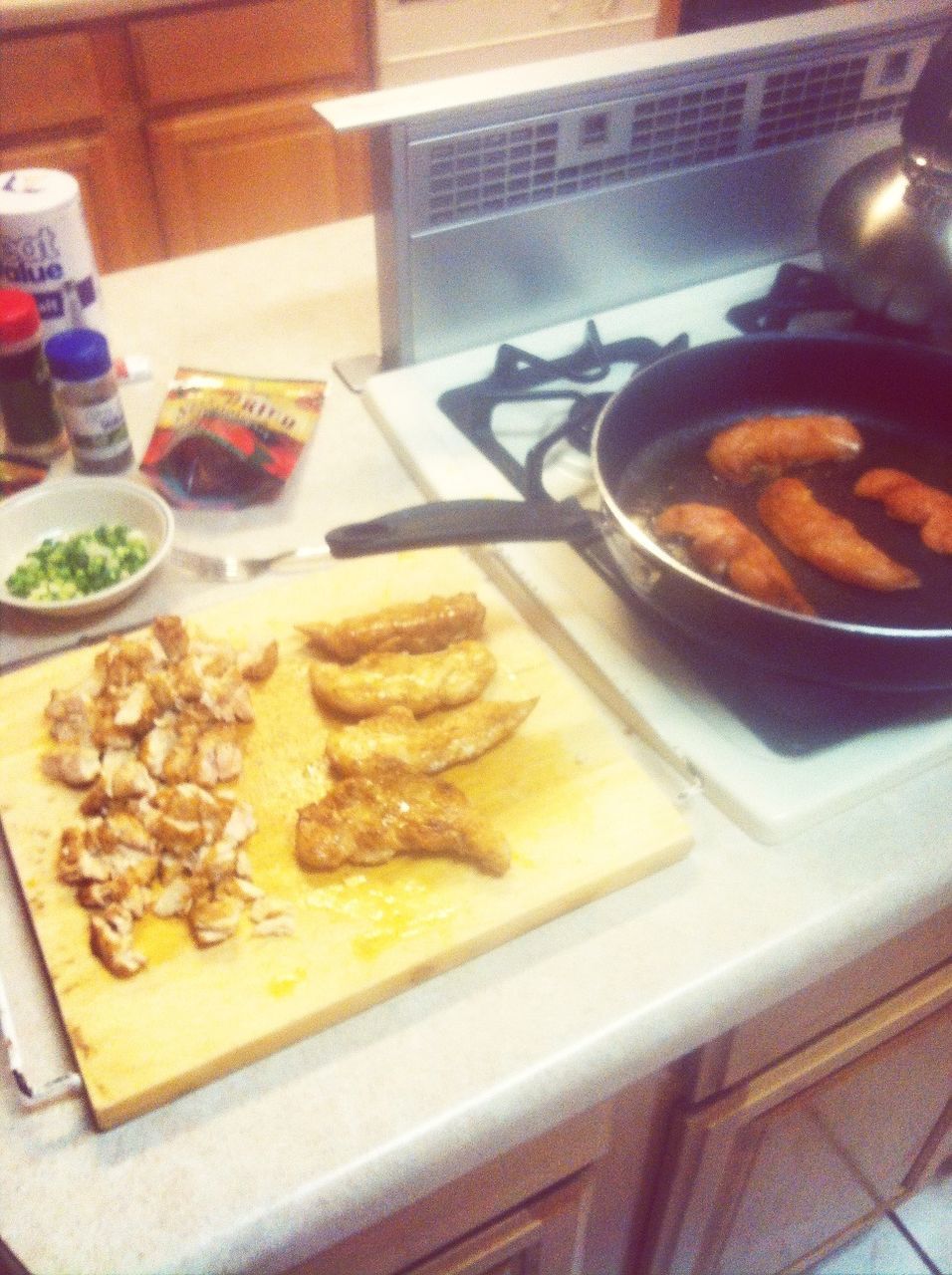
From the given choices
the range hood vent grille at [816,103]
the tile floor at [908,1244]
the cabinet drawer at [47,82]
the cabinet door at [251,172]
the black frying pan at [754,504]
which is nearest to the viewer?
the black frying pan at [754,504]

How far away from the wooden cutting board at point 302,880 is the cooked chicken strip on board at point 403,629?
2 cm

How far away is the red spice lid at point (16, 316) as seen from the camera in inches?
30.1

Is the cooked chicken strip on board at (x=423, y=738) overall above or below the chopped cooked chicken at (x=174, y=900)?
above

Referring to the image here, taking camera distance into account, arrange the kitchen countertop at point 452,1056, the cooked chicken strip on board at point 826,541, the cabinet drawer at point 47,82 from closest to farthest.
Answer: the kitchen countertop at point 452,1056
the cooked chicken strip on board at point 826,541
the cabinet drawer at point 47,82

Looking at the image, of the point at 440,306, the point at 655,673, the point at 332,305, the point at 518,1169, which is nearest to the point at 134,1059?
the point at 518,1169

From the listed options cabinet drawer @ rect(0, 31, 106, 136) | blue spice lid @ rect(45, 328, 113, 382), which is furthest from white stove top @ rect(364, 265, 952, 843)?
cabinet drawer @ rect(0, 31, 106, 136)

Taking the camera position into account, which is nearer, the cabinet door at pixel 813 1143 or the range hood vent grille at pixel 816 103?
the cabinet door at pixel 813 1143

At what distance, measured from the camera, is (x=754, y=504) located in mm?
781

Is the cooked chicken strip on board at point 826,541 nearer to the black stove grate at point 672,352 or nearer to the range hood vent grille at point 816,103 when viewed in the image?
the black stove grate at point 672,352

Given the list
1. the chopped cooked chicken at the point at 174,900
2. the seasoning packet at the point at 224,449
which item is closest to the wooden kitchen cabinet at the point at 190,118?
the seasoning packet at the point at 224,449

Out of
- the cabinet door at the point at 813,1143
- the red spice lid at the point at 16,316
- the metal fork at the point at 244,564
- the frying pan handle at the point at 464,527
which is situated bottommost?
the cabinet door at the point at 813,1143

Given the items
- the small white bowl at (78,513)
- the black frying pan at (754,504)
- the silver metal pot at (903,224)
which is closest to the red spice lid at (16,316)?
the small white bowl at (78,513)

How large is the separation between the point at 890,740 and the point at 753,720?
0.08 meters

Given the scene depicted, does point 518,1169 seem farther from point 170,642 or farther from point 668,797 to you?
point 170,642
